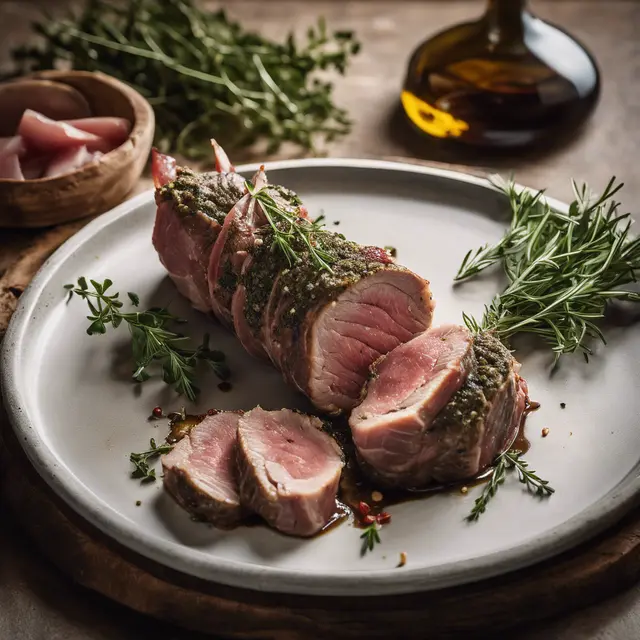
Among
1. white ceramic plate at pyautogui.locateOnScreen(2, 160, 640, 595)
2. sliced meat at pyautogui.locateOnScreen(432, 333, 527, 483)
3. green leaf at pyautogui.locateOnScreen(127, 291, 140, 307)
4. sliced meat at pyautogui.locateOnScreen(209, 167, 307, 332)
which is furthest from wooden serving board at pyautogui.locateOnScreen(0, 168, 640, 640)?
green leaf at pyautogui.locateOnScreen(127, 291, 140, 307)

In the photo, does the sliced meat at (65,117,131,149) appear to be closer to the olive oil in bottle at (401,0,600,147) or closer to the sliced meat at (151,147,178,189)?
the sliced meat at (151,147,178,189)

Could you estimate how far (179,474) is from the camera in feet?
9.59

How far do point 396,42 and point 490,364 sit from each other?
4.37 metres

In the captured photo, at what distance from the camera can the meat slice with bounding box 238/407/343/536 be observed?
279 cm

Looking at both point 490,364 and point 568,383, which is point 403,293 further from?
point 568,383

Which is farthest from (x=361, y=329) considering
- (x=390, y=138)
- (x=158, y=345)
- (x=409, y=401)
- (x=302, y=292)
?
(x=390, y=138)

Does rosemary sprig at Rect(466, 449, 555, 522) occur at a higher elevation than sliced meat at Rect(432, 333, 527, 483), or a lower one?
lower

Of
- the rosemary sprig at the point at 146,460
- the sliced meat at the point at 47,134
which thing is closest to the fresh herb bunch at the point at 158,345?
the rosemary sprig at the point at 146,460

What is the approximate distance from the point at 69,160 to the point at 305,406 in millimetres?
1983

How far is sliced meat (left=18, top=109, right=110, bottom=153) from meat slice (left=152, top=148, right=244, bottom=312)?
0.83 m

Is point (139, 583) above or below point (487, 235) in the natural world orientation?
below

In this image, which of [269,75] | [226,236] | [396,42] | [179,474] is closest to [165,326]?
[226,236]

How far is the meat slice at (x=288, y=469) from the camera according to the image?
9.17 feet

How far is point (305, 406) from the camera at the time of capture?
343 cm
